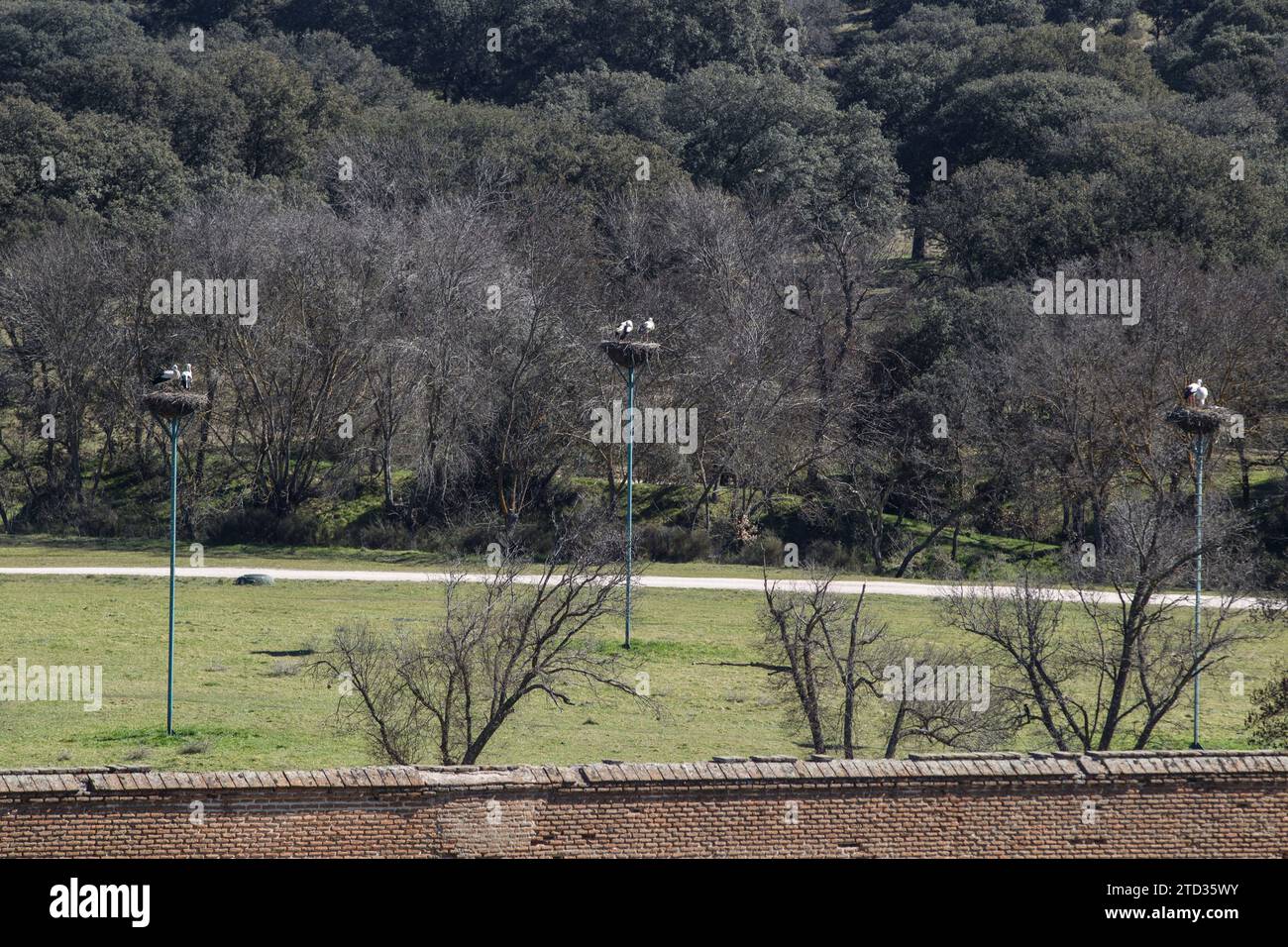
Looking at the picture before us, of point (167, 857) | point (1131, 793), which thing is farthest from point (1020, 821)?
point (167, 857)

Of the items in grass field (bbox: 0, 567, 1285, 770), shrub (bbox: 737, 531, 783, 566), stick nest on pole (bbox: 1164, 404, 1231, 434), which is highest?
stick nest on pole (bbox: 1164, 404, 1231, 434)

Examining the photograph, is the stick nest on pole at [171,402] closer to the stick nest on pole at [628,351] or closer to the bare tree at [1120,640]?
the stick nest on pole at [628,351]

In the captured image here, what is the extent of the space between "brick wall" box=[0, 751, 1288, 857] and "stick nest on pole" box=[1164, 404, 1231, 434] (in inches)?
379

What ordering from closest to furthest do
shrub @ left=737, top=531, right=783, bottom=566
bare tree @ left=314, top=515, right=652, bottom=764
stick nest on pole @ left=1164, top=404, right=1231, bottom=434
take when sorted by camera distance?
bare tree @ left=314, top=515, right=652, bottom=764 < stick nest on pole @ left=1164, top=404, right=1231, bottom=434 < shrub @ left=737, top=531, right=783, bottom=566

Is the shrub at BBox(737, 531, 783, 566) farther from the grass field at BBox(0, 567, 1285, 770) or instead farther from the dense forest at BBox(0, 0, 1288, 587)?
the grass field at BBox(0, 567, 1285, 770)

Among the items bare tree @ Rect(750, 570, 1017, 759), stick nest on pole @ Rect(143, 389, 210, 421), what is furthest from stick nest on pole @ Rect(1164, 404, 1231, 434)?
stick nest on pole @ Rect(143, 389, 210, 421)

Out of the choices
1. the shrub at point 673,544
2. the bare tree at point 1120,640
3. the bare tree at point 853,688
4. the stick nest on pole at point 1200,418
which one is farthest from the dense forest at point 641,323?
the bare tree at point 853,688

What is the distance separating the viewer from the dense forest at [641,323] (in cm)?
4509

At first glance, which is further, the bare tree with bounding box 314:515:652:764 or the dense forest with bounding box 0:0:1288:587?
the dense forest with bounding box 0:0:1288:587

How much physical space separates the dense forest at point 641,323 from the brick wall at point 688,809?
490 inches

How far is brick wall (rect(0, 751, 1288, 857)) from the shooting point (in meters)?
16.4

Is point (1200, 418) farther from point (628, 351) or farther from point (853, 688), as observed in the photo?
point (628, 351)

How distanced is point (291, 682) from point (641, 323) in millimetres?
21112

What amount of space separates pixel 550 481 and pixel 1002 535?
39.9 ft
